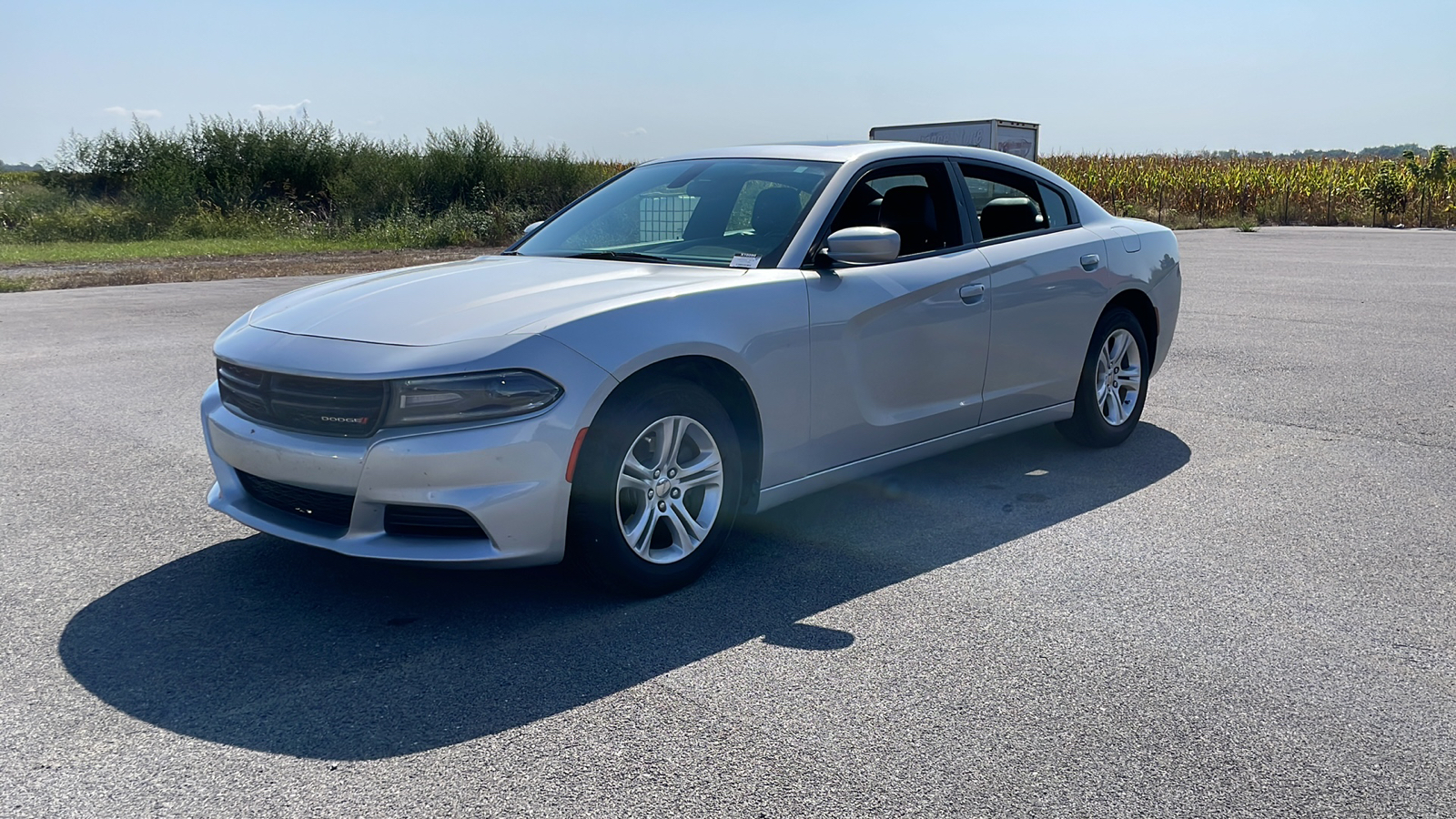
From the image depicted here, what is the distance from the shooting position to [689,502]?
14.2 ft

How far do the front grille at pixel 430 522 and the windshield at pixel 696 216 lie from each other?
1.54 meters

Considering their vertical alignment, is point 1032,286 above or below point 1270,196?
below

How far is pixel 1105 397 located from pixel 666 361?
3201mm

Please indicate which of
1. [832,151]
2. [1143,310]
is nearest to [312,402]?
[832,151]

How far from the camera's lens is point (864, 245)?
4496mm

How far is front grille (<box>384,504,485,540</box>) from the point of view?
3723mm

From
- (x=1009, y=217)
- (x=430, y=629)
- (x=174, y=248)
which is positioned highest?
(x=1009, y=217)

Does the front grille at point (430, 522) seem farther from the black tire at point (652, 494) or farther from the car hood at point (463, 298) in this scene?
the car hood at point (463, 298)

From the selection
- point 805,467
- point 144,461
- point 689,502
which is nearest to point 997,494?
point 805,467

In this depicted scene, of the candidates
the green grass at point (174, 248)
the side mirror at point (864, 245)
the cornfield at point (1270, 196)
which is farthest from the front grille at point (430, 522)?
the cornfield at point (1270, 196)

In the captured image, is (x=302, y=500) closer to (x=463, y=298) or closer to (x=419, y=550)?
(x=419, y=550)

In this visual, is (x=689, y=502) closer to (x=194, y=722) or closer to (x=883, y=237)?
(x=883, y=237)

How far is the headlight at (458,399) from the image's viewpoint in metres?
3.71

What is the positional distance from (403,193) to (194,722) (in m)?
29.2
